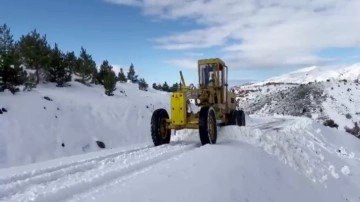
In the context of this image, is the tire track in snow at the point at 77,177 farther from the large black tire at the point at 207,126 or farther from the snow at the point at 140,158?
the large black tire at the point at 207,126

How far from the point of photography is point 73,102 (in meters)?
19.0

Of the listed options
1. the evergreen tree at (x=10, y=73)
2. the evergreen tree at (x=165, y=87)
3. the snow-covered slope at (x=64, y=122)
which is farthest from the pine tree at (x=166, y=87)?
the evergreen tree at (x=10, y=73)

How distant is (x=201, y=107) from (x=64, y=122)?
7.09 m

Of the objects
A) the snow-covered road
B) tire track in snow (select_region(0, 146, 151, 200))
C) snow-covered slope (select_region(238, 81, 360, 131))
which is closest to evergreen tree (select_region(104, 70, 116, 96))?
the snow-covered road

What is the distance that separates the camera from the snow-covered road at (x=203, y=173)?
686 centimetres

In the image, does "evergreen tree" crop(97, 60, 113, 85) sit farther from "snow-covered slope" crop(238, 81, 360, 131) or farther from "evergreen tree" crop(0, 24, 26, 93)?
"snow-covered slope" crop(238, 81, 360, 131)

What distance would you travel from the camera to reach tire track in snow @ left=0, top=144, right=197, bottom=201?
6.45 metres

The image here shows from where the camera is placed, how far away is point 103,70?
2681cm

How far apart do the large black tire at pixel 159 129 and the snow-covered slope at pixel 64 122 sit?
4.13 m

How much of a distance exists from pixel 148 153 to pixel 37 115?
25.0 feet

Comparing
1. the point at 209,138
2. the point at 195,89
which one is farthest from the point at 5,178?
the point at 195,89

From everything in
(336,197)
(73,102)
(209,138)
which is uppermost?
(73,102)

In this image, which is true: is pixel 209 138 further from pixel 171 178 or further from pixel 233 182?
pixel 171 178

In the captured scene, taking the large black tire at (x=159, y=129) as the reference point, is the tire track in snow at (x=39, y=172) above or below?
below
